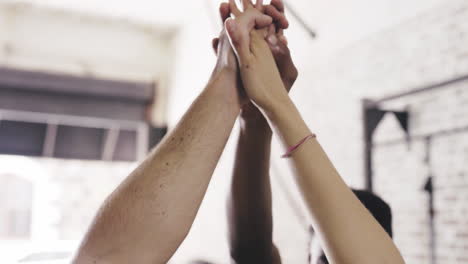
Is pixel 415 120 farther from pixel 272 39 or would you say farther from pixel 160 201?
pixel 160 201

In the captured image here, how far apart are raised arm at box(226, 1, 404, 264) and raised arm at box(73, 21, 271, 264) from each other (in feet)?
0.43

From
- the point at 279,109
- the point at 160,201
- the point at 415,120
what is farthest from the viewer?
the point at 415,120

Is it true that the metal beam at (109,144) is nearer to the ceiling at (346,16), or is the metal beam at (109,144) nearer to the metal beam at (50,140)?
the metal beam at (50,140)

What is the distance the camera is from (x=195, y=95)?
4754 millimetres

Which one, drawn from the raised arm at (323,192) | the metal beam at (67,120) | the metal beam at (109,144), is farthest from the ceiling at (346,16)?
the metal beam at (109,144)

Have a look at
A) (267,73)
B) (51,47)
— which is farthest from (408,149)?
(51,47)

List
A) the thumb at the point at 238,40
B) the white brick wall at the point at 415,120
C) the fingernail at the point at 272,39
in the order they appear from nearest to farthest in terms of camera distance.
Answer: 1. the thumb at the point at 238,40
2. the fingernail at the point at 272,39
3. the white brick wall at the point at 415,120

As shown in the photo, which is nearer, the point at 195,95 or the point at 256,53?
the point at 256,53

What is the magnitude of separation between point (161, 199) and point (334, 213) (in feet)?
1.07

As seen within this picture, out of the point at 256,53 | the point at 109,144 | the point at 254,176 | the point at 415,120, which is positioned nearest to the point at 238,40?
the point at 256,53

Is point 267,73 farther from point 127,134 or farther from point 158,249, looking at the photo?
point 127,134

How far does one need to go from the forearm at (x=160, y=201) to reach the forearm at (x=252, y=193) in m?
0.30

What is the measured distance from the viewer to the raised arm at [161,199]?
81 cm

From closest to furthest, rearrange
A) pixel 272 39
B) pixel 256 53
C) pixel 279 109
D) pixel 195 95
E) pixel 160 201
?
pixel 160 201 → pixel 279 109 → pixel 256 53 → pixel 272 39 → pixel 195 95
